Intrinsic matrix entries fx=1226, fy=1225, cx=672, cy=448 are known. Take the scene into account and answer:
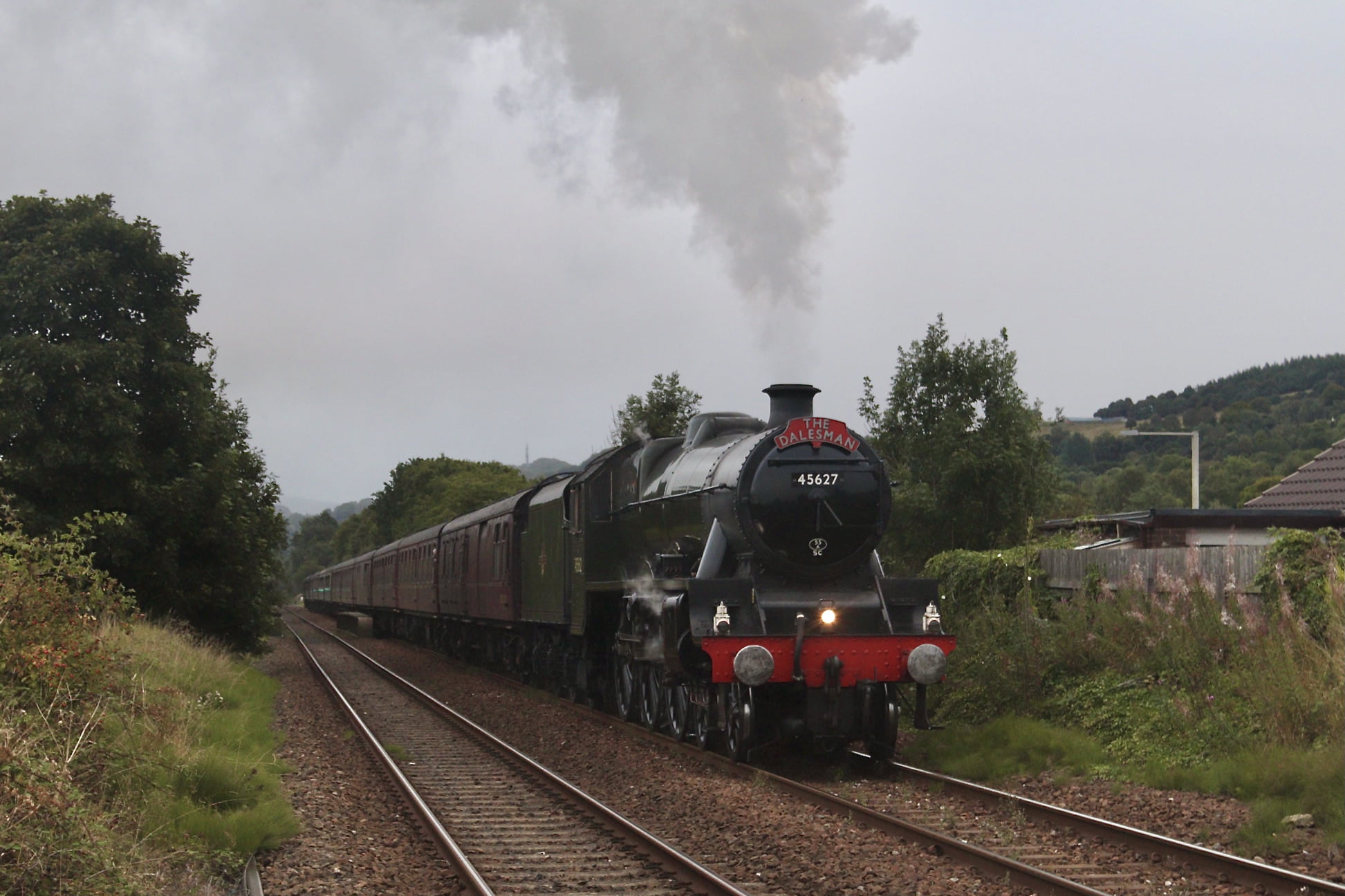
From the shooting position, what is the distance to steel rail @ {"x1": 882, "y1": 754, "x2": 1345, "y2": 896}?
6.12 meters

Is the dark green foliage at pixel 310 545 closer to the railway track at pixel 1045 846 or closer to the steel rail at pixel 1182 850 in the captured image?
the railway track at pixel 1045 846

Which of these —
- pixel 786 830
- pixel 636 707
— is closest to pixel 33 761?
pixel 786 830

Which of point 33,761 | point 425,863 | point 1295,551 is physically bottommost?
point 425,863

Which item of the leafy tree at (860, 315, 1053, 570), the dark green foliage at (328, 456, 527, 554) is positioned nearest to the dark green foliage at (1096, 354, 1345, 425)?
the dark green foliage at (328, 456, 527, 554)

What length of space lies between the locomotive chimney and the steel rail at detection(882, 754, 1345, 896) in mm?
3812

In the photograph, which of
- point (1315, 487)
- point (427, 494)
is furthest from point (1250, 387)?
point (1315, 487)

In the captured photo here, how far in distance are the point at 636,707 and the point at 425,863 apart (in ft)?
22.2

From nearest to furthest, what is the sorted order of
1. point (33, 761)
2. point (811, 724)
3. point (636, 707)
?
A: point (33, 761), point (811, 724), point (636, 707)

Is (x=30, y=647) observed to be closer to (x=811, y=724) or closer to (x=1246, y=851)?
(x=811, y=724)

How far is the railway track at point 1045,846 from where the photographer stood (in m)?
6.38

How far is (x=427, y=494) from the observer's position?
90.5 m

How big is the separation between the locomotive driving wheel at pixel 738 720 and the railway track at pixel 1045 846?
0.66 meters

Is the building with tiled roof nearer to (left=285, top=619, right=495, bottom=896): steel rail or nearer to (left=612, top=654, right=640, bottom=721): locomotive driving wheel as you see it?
(left=612, top=654, right=640, bottom=721): locomotive driving wheel

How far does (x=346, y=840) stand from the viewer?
8.09 metres
